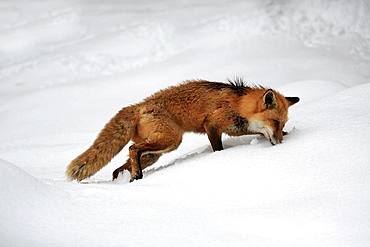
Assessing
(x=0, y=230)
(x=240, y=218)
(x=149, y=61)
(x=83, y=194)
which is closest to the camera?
(x=0, y=230)

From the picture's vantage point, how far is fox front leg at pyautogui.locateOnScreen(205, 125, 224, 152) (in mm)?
4836

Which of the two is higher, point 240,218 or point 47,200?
point 47,200

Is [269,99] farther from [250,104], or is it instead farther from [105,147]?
[105,147]

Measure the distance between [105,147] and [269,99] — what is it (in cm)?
148

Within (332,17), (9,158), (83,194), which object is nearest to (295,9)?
(332,17)

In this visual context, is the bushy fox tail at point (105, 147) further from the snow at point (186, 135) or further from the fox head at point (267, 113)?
the fox head at point (267, 113)

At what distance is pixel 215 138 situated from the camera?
16.0 feet

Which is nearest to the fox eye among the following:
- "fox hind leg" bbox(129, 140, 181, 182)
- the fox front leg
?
the fox front leg

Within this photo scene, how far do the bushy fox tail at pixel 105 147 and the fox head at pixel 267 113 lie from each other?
106cm

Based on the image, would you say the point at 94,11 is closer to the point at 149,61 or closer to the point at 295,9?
the point at 149,61

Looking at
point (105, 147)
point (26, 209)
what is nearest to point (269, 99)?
point (105, 147)

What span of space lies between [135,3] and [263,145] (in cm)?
887

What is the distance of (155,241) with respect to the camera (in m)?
2.88

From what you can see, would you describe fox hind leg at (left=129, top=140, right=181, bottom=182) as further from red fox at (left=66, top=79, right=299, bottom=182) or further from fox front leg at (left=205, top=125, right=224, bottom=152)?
fox front leg at (left=205, top=125, right=224, bottom=152)
